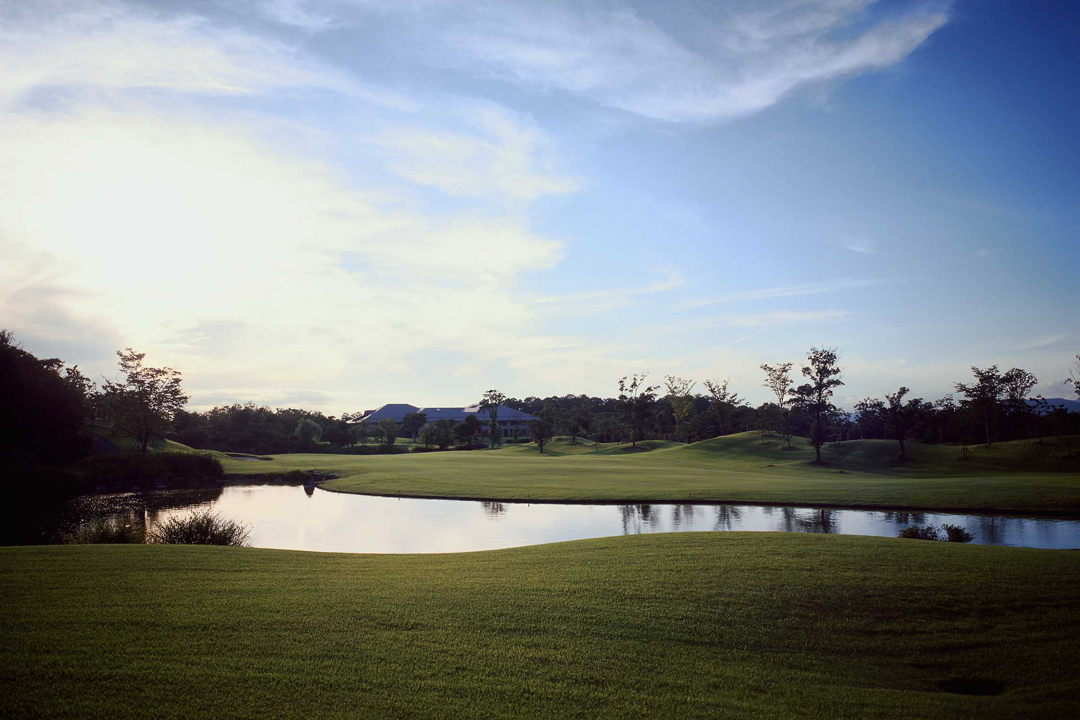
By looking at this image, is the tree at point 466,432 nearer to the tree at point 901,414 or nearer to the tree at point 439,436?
the tree at point 439,436

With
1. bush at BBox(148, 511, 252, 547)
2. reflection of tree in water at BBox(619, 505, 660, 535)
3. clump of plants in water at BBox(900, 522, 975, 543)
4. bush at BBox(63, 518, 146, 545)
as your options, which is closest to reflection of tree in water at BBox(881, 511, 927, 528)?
clump of plants in water at BBox(900, 522, 975, 543)

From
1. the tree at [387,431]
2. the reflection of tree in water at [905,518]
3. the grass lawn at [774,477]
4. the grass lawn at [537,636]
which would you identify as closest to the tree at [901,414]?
the grass lawn at [774,477]

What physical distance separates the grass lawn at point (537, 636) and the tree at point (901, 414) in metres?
45.8

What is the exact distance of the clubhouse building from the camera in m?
138

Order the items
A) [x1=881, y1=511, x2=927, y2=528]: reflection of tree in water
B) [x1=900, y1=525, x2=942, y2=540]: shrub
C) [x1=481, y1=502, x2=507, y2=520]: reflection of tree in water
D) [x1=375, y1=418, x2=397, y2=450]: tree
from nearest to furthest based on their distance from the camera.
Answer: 1. [x1=900, y1=525, x2=942, y2=540]: shrub
2. [x1=881, y1=511, x2=927, y2=528]: reflection of tree in water
3. [x1=481, y1=502, x2=507, y2=520]: reflection of tree in water
4. [x1=375, y1=418, x2=397, y2=450]: tree

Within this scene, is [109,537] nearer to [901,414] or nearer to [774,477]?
[774,477]

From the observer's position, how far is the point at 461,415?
163m

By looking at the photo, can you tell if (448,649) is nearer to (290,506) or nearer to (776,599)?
(776,599)

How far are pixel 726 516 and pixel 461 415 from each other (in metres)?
139

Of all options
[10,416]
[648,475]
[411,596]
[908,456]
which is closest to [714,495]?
[648,475]

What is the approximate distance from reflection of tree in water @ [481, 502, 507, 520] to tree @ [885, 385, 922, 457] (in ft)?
131

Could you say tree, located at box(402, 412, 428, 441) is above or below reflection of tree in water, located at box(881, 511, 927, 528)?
above

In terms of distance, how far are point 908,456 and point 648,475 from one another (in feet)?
86.5

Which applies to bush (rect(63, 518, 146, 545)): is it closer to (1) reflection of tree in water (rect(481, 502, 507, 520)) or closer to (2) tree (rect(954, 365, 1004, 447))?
(1) reflection of tree in water (rect(481, 502, 507, 520))
